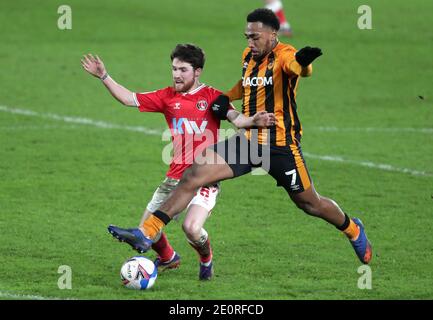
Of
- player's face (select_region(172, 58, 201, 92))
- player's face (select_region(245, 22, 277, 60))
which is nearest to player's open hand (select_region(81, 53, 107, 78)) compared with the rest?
player's face (select_region(172, 58, 201, 92))

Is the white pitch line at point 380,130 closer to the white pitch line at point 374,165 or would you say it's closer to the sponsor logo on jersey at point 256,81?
the white pitch line at point 374,165

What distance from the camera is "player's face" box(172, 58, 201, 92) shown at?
10539 mm

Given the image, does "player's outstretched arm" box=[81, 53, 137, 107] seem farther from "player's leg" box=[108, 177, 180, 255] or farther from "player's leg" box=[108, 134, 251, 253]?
"player's leg" box=[108, 134, 251, 253]

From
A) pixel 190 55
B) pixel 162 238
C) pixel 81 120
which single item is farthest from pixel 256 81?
pixel 81 120

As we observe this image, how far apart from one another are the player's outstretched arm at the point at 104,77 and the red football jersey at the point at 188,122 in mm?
120

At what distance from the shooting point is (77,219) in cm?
1305

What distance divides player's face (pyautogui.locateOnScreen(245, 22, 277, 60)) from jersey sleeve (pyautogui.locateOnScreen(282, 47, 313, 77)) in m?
0.20

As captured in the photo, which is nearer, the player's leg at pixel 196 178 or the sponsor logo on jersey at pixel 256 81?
the player's leg at pixel 196 178

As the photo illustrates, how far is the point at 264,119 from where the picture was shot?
988cm

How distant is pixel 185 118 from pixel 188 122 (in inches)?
2.0

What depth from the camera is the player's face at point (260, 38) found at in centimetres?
1045

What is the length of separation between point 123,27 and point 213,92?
19.1m

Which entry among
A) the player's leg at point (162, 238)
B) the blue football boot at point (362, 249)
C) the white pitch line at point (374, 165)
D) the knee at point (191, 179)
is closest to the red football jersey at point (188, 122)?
the player's leg at point (162, 238)
